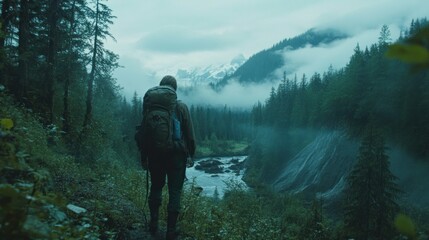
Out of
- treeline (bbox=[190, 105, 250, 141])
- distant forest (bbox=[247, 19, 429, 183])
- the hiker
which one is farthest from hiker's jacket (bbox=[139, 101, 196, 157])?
treeline (bbox=[190, 105, 250, 141])

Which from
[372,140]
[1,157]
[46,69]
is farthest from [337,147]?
[1,157]

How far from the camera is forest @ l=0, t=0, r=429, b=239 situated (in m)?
2.55

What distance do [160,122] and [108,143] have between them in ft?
70.9

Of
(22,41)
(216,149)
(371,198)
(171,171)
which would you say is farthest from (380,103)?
(216,149)

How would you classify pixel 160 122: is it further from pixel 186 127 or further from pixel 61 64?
pixel 61 64

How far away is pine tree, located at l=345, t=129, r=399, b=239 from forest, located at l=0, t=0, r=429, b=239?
Result: 0.08 meters

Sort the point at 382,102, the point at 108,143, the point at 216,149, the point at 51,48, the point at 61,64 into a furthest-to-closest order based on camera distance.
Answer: the point at 216,149, the point at 382,102, the point at 108,143, the point at 61,64, the point at 51,48

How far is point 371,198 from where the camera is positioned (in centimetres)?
2417

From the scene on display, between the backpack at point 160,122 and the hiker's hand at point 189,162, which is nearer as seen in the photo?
the backpack at point 160,122

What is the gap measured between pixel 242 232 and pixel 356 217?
64.1 ft

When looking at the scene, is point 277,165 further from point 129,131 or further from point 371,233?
point 371,233

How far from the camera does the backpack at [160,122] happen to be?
5.04m

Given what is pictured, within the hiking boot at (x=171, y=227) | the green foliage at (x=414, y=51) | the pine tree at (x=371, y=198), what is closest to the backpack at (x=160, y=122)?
the hiking boot at (x=171, y=227)

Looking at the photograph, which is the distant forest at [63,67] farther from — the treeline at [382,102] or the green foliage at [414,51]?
the treeline at [382,102]
